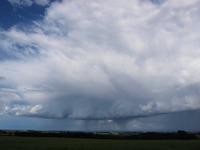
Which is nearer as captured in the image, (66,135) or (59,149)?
(59,149)

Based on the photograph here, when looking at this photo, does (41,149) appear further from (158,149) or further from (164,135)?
(164,135)

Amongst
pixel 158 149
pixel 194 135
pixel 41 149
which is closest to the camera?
pixel 41 149

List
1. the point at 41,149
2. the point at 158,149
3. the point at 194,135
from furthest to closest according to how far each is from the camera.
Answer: the point at 194,135 → the point at 158,149 → the point at 41,149

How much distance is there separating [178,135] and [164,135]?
8437 millimetres

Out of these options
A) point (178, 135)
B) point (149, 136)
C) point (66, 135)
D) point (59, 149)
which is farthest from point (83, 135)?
point (59, 149)

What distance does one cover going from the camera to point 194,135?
17862 cm

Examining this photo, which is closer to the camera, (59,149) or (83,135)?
(59,149)

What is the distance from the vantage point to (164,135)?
182000 millimetres

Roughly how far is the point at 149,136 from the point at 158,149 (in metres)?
108

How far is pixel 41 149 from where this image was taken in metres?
70.4

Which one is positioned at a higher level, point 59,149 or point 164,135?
point 164,135

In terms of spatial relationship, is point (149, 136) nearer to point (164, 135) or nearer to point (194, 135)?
point (164, 135)

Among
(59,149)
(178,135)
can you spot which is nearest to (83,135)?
(178,135)

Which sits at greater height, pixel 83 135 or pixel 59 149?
pixel 83 135
